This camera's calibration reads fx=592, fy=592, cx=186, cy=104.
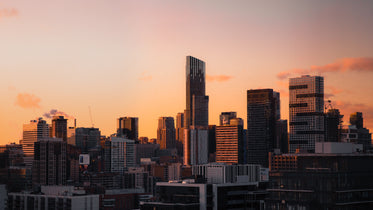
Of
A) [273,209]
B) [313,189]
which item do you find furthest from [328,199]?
[273,209]

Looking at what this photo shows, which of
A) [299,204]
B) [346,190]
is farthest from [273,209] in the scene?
[346,190]

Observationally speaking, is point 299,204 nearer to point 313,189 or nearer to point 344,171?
point 313,189

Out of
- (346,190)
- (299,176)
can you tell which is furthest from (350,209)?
(299,176)

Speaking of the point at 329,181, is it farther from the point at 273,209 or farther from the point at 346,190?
the point at 273,209

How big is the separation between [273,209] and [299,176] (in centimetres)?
1419

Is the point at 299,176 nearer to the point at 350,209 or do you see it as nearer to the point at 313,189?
the point at 313,189

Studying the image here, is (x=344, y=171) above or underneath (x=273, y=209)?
above

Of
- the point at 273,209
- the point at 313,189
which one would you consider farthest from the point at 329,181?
the point at 273,209

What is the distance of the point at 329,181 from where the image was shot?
193 m

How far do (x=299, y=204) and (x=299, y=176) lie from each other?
972 cm

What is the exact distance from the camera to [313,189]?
19425cm

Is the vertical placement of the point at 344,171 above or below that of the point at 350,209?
above

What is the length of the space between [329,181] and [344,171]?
953 cm

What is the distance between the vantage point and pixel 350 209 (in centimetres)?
19488
